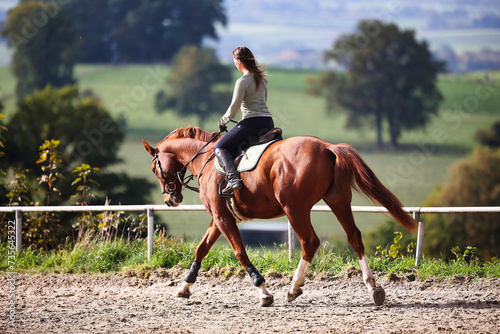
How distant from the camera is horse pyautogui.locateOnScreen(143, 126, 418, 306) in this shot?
6535mm

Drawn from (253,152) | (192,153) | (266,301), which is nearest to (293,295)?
(266,301)

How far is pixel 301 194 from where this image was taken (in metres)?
6.54

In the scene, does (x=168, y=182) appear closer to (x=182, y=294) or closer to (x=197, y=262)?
(x=197, y=262)

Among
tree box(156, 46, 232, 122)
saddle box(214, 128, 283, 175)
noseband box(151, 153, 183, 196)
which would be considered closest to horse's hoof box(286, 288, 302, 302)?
saddle box(214, 128, 283, 175)

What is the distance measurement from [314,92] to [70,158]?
5044cm

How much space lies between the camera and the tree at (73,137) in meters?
36.0

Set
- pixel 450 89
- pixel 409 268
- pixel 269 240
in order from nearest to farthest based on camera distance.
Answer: pixel 409 268, pixel 269 240, pixel 450 89

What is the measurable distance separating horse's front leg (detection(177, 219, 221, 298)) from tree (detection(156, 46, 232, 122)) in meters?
68.4

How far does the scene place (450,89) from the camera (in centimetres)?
7988

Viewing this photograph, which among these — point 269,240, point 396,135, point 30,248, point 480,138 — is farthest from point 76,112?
point 480,138

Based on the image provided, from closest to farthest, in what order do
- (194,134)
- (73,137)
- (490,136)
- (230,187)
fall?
(230,187), (194,134), (73,137), (490,136)

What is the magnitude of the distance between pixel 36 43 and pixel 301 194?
67.0 meters

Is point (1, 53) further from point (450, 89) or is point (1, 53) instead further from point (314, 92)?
point (450, 89)

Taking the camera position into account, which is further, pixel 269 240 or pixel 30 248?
pixel 269 240
